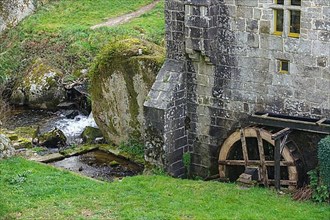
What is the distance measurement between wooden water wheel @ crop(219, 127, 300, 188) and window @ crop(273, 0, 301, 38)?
2.55 metres

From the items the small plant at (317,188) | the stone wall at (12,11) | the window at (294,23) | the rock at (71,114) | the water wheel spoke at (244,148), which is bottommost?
the rock at (71,114)

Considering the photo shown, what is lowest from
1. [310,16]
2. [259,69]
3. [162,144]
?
[162,144]

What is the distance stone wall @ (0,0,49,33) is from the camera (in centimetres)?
4056

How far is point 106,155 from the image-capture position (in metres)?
23.9

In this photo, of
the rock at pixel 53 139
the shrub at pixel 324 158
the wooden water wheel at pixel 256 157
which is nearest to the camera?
the shrub at pixel 324 158

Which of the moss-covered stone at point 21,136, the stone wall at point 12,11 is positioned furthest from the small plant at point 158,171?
the stone wall at point 12,11

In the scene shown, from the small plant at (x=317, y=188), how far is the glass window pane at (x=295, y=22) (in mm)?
3444

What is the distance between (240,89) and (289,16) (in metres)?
2.40

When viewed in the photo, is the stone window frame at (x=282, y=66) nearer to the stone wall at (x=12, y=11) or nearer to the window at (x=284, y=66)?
the window at (x=284, y=66)

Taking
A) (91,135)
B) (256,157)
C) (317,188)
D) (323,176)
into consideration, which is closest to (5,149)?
(91,135)

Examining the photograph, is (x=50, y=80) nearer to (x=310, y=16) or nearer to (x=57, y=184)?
(x=57, y=184)

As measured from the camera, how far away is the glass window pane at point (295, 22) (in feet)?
58.3

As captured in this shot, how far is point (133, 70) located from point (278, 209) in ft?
28.1

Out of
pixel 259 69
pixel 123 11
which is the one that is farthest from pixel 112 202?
pixel 123 11
